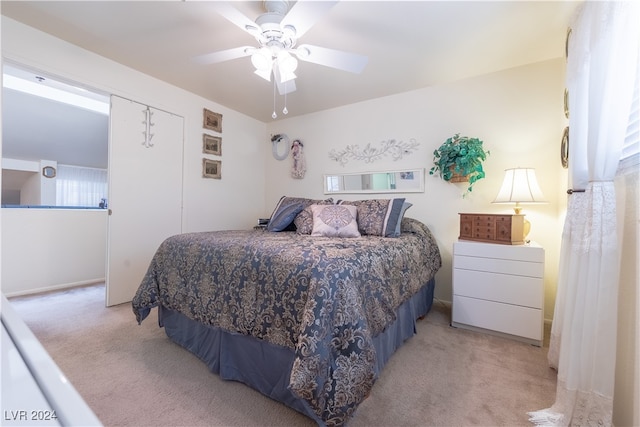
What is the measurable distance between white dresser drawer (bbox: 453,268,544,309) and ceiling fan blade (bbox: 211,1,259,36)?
2.36 meters

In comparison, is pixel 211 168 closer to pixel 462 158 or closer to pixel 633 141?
pixel 462 158

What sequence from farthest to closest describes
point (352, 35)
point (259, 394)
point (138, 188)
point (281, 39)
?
point (138, 188), point (352, 35), point (281, 39), point (259, 394)

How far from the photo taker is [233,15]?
4.90 feet

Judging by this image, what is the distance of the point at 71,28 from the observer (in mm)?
2080

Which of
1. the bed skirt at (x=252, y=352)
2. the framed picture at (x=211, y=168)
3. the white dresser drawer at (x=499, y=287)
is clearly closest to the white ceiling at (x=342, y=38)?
the framed picture at (x=211, y=168)

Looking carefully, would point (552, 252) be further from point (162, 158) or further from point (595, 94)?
point (162, 158)

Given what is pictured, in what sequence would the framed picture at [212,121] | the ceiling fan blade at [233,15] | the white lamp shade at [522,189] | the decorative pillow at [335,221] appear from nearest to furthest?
the ceiling fan blade at [233,15]
the white lamp shade at [522,189]
the decorative pillow at [335,221]
the framed picture at [212,121]

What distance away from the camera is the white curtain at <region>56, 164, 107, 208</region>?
5.95 metres

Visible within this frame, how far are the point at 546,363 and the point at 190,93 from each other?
13.8 feet

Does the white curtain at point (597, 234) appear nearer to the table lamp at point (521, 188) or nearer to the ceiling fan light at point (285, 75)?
the table lamp at point (521, 188)

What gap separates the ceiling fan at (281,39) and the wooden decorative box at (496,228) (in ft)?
5.21

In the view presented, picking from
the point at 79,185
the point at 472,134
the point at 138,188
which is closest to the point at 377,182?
the point at 472,134

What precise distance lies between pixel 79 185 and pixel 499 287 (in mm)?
8381

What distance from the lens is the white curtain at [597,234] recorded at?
110 centimetres
